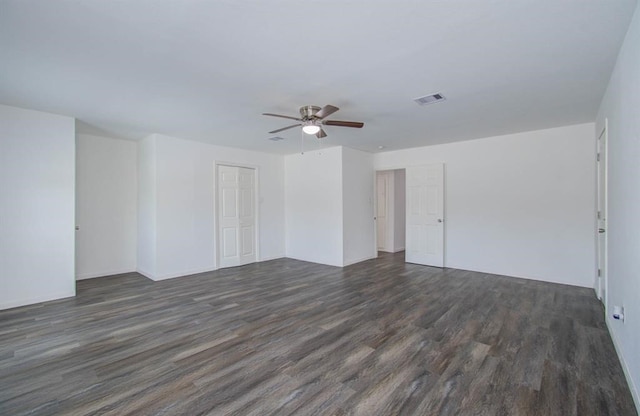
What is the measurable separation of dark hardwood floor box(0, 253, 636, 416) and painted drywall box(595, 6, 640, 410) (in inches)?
10.1

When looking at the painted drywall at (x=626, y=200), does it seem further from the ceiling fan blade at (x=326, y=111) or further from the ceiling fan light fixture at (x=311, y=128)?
the ceiling fan light fixture at (x=311, y=128)

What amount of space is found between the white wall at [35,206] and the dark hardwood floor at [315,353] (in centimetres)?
34

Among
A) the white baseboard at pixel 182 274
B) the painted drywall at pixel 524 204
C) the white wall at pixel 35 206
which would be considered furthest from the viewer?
the white baseboard at pixel 182 274

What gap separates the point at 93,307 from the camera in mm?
3764

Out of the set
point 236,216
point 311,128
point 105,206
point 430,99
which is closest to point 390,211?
point 236,216

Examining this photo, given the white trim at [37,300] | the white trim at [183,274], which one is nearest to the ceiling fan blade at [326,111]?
the white trim at [183,274]

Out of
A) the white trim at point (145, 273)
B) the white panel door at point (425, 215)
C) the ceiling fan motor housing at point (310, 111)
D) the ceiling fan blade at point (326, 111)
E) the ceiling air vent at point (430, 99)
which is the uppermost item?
the ceiling air vent at point (430, 99)

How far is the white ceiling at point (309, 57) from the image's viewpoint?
1.86 m

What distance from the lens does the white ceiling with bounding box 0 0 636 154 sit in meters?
1.86

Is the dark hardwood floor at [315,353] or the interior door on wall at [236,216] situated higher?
the interior door on wall at [236,216]

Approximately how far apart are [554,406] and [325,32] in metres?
2.96

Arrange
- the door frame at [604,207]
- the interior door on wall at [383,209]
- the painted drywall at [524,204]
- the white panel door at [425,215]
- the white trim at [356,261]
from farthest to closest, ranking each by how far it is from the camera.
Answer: the interior door on wall at [383,209] < the white trim at [356,261] < the white panel door at [425,215] < the painted drywall at [524,204] < the door frame at [604,207]

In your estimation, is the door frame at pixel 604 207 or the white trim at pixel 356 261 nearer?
the door frame at pixel 604 207

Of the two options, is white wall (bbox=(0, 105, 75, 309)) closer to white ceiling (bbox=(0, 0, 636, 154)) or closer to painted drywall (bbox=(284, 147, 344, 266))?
white ceiling (bbox=(0, 0, 636, 154))
